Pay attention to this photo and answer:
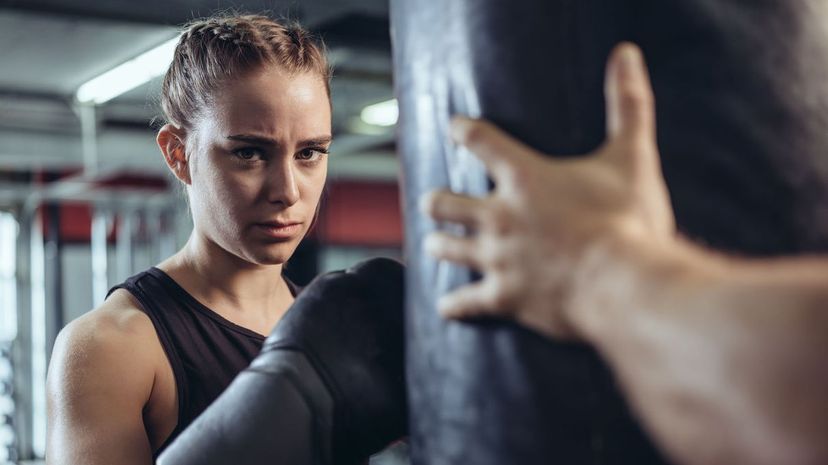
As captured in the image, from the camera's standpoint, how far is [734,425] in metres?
0.49

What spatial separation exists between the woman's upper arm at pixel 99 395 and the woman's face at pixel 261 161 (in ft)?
0.71

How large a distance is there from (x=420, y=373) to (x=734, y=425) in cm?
33

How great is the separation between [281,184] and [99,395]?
1.24 feet

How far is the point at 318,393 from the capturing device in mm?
816

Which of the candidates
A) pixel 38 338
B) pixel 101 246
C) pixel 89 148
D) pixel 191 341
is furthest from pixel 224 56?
pixel 89 148

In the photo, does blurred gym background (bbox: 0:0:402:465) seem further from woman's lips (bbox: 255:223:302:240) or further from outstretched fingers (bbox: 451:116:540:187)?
outstretched fingers (bbox: 451:116:540:187)

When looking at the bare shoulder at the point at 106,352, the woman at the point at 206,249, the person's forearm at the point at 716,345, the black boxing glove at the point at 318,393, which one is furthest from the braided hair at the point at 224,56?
the person's forearm at the point at 716,345

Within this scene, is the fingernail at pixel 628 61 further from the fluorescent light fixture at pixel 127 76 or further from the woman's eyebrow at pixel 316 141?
the fluorescent light fixture at pixel 127 76

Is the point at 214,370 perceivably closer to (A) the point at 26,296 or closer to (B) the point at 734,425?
(B) the point at 734,425

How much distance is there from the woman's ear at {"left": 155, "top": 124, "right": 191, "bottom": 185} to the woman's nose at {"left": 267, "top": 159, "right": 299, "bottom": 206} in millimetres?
209

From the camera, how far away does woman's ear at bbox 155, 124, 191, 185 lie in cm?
143

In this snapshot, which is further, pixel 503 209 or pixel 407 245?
pixel 407 245

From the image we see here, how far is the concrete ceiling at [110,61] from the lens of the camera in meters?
4.86

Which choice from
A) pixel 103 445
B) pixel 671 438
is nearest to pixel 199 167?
pixel 103 445
